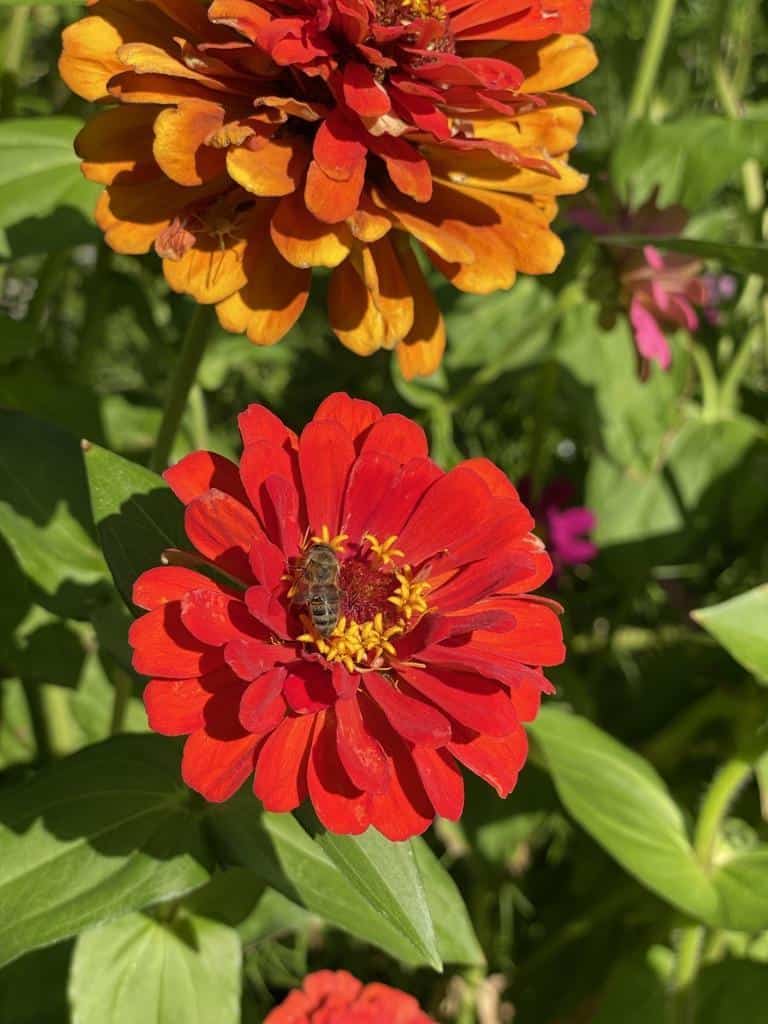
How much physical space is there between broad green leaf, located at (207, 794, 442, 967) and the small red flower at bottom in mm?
83

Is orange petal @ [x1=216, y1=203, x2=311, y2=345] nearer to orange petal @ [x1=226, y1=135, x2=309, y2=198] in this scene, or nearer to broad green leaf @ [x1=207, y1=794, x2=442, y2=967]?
orange petal @ [x1=226, y1=135, x2=309, y2=198]

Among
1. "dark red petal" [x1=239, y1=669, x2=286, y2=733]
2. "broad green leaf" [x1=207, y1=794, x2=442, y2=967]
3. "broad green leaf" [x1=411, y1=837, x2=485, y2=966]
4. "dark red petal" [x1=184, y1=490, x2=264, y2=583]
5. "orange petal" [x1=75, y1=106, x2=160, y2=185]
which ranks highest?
"orange petal" [x1=75, y1=106, x2=160, y2=185]

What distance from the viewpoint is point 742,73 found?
117 centimetres

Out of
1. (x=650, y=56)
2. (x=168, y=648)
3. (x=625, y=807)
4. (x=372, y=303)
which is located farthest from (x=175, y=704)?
(x=650, y=56)

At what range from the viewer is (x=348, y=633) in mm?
563

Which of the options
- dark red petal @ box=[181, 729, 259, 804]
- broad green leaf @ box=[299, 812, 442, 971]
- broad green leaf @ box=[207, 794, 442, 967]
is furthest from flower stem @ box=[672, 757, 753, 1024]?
dark red petal @ box=[181, 729, 259, 804]

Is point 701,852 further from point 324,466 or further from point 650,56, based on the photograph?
point 650,56

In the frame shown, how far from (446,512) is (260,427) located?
96mm

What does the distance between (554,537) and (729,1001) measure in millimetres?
425

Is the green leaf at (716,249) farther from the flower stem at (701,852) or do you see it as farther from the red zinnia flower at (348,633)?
the flower stem at (701,852)

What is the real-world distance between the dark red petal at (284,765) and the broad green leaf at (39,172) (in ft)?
1.46

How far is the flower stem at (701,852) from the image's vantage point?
0.87 m

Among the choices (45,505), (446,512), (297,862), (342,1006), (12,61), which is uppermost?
(12,61)

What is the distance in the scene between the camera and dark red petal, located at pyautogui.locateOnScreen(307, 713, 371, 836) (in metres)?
0.49
